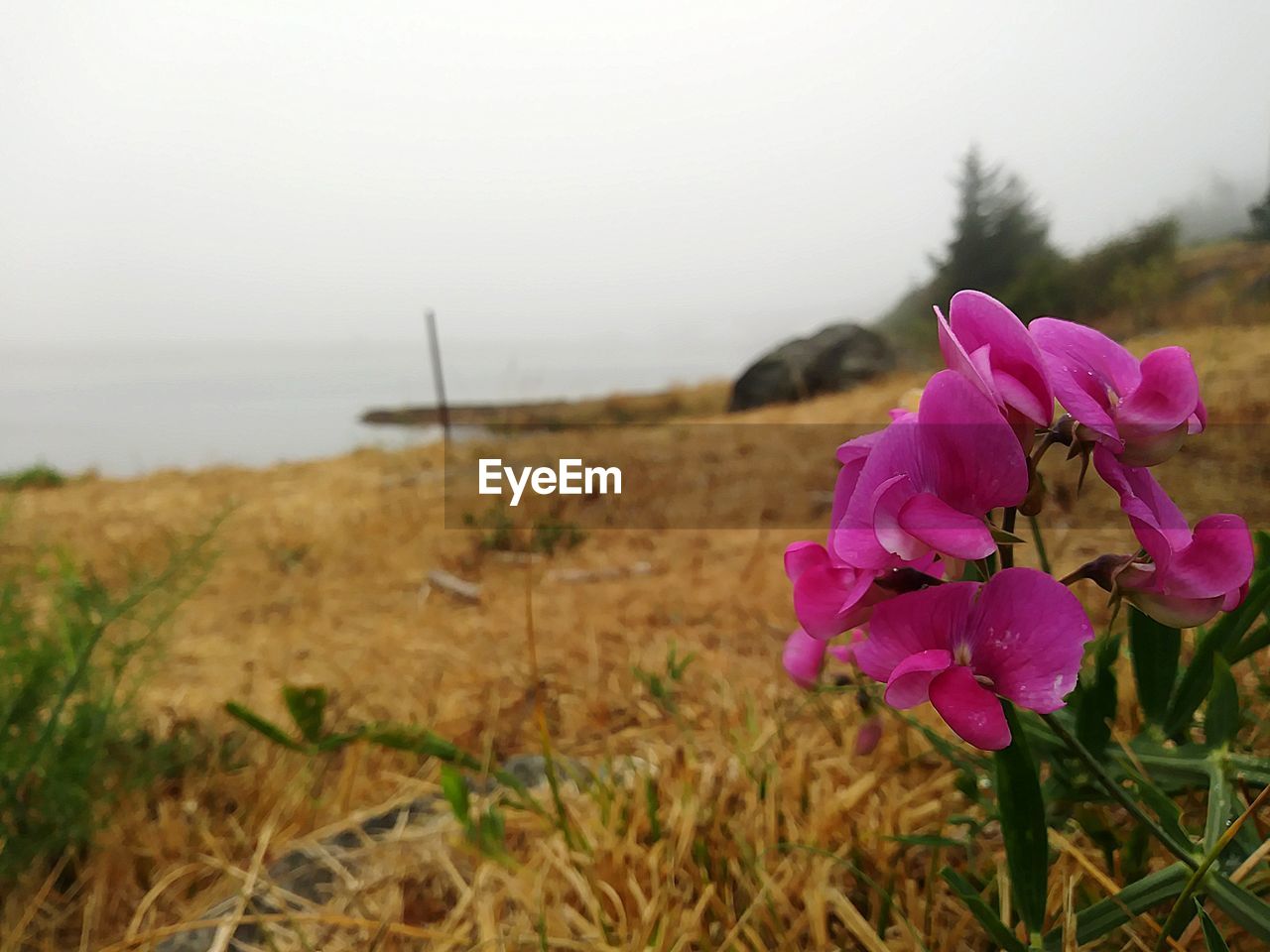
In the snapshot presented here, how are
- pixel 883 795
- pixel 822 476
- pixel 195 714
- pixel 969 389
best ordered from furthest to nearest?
pixel 822 476 < pixel 195 714 < pixel 883 795 < pixel 969 389

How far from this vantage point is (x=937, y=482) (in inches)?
15.8

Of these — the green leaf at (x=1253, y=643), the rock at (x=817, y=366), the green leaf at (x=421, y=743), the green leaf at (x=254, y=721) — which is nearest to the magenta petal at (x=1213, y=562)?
the green leaf at (x=1253, y=643)

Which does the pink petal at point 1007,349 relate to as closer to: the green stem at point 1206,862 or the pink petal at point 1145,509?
the pink petal at point 1145,509

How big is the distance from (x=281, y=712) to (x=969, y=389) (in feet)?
5.07

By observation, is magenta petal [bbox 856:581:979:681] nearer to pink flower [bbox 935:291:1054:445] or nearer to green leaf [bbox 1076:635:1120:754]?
pink flower [bbox 935:291:1054:445]

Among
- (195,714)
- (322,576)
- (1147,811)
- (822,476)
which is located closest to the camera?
(1147,811)

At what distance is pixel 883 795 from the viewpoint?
2.91 feet

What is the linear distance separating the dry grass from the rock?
4.00 metres

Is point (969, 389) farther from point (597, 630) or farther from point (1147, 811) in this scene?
point (597, 630)

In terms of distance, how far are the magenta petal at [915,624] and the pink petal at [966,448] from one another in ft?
0.15

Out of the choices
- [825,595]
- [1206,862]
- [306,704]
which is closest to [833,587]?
[825,595]

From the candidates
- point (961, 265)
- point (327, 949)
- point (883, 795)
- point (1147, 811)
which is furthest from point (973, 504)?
point (961, 265)

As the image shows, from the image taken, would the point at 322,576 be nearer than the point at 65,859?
No

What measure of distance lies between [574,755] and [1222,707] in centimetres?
93
